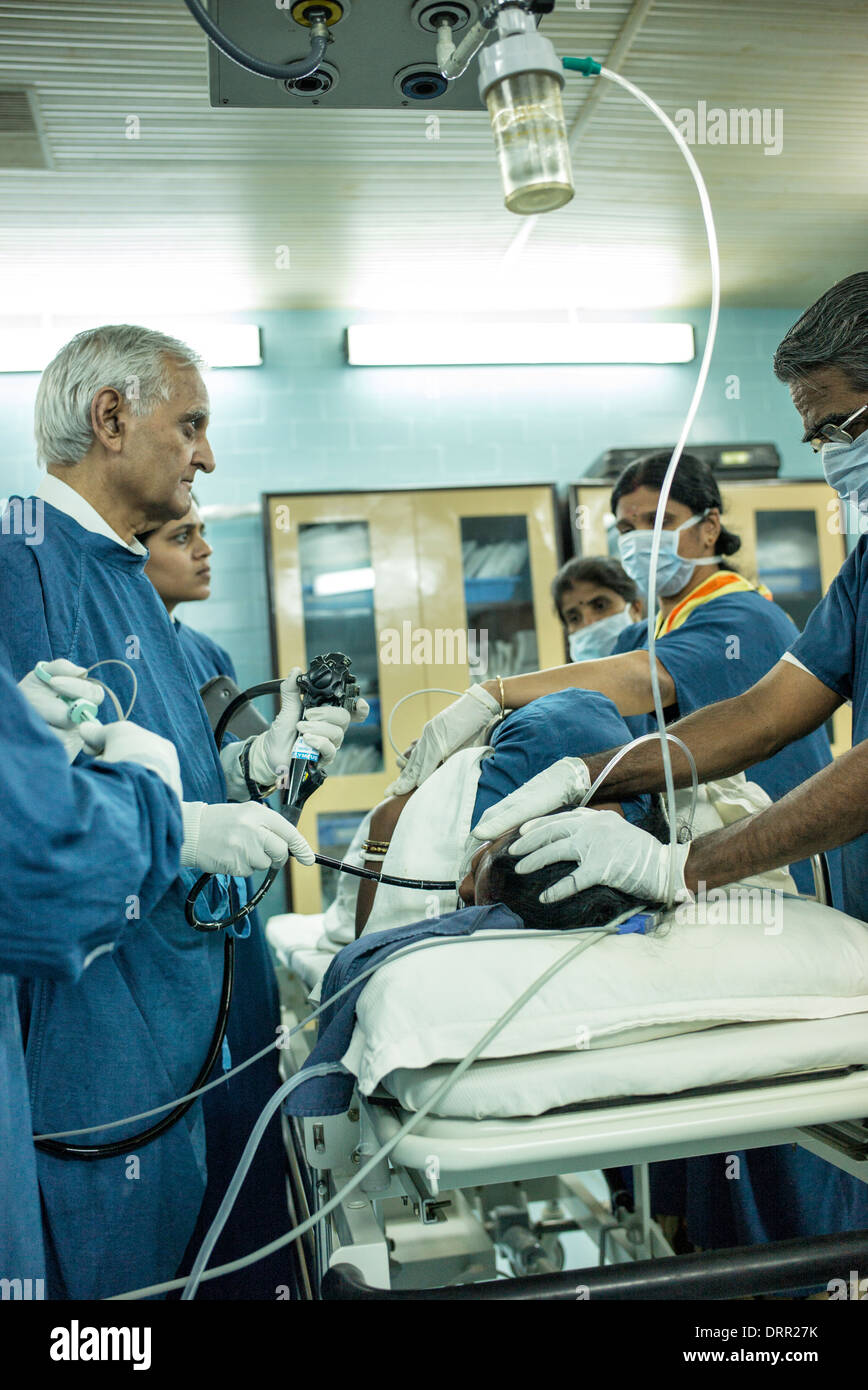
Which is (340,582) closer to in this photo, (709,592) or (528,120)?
(709,592)

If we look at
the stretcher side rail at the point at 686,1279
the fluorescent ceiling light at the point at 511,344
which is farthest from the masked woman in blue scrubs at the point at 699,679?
the fluorescent ceiling light at the point at 511,344

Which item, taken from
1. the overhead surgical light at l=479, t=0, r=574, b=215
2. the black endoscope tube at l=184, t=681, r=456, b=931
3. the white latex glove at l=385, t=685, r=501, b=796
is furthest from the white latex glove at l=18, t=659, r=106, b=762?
the white latex glove at l=385, t=685, r=501, b=796

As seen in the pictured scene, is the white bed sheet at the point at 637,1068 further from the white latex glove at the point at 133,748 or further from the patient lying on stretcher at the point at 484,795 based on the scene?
the patient lying on stretcher at the point at 484,795

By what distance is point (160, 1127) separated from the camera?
1.34 meters

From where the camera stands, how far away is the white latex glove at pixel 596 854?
113cm

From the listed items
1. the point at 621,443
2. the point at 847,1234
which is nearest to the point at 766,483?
the point at 621,443

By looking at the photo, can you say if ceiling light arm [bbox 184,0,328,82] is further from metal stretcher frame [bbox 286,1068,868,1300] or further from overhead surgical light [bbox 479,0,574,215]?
metal stretcher frame [bbox 286,1068,868,1300]

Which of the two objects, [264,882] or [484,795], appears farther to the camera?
[484,795]

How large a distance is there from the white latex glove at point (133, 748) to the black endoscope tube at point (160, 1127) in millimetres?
470

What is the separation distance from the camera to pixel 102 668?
56.1 inches

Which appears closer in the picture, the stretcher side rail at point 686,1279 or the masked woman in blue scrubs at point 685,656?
the stretcher side rail at point 686,1279

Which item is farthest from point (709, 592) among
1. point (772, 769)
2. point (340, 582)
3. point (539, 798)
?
point (340, 582)

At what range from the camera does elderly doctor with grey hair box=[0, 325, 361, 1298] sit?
1.28 m

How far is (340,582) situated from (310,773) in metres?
2.55
